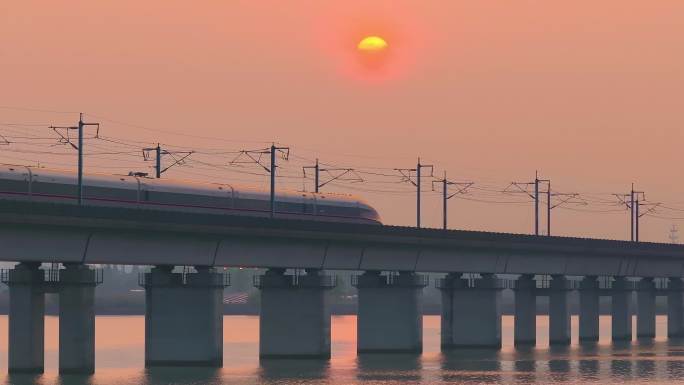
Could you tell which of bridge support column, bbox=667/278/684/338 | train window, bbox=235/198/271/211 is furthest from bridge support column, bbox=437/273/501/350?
bridge support column, bbox=667/278/684/338

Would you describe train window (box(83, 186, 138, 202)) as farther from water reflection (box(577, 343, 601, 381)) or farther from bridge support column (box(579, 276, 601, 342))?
bridge support column (box(579, 276, 601, 342))

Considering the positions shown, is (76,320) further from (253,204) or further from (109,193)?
(253,204)

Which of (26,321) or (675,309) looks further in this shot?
(675,309)

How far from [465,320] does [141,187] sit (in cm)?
4482

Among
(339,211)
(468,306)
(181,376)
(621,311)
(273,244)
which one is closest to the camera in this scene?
(181,376)

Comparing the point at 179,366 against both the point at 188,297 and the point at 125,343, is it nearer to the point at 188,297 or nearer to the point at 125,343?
the point at 188,297

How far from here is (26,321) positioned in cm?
9325

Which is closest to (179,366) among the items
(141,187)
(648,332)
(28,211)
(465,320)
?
(141,187)

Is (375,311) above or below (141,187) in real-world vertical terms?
below

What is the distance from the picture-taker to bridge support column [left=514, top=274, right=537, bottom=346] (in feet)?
497

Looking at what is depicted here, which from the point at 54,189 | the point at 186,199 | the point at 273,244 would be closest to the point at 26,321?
the point at 54,189

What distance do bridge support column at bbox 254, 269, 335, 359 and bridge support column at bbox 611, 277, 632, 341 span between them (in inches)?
2365

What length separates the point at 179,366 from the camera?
102m

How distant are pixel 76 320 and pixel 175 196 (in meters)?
16.8
